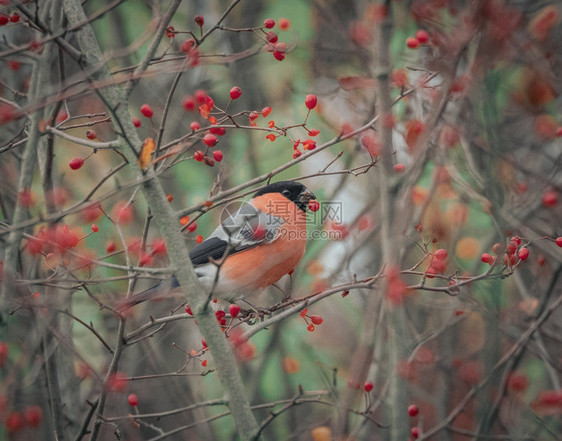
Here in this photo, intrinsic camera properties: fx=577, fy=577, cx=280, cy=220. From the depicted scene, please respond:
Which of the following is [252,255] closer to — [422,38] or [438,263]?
[438,263]

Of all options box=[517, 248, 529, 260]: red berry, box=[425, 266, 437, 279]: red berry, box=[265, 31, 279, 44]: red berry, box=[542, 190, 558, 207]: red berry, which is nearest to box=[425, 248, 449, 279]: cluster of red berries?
box=[425, 266, 437, 279]: red berry

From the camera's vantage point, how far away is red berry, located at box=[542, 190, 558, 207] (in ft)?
8.29

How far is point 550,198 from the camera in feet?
8.30

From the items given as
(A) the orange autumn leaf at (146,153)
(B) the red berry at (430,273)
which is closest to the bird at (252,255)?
(B) the red berry at (430,273)

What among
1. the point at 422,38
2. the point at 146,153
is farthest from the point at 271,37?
the point at 146,153

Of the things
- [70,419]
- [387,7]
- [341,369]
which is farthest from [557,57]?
[70,419]

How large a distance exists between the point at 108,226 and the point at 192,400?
128 centimetres

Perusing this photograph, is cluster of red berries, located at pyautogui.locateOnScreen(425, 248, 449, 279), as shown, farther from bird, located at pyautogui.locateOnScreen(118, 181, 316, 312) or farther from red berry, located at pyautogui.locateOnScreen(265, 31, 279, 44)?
red berry, located at pyautogui.locateOnScreen(265, 31, 279, 44)

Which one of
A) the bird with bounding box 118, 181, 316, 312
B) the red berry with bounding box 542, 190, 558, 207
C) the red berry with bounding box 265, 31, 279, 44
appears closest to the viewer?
the red berry with bounding box 265, 31, 279, 44

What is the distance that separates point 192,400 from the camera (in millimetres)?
3637

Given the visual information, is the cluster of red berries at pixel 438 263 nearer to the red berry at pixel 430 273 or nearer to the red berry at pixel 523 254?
the red berry at pixel 430 273

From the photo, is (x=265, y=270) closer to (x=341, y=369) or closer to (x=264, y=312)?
(x=264, y=312)

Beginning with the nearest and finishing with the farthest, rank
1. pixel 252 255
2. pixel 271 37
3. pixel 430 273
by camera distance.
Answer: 1. pixel 430 273
2. pixel 271 37
3. pixel 252 255

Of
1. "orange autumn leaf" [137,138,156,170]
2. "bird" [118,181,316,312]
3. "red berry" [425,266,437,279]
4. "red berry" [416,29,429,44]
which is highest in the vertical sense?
"red berry" [416,29,429,44]
